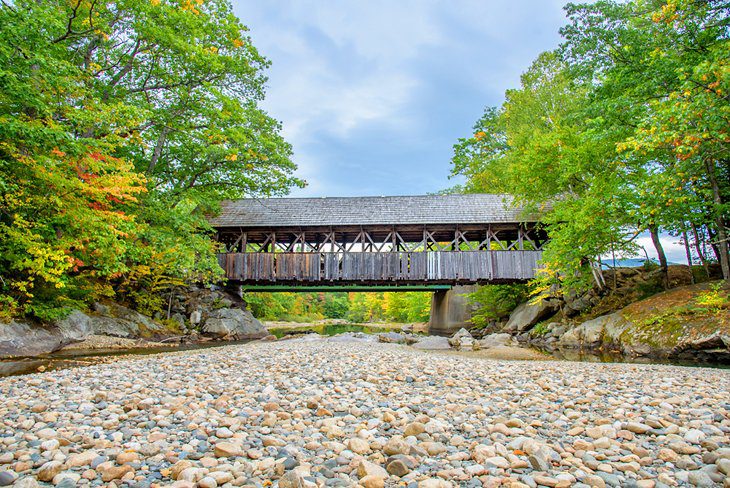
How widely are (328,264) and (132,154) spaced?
333 inches

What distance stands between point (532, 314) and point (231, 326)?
12.1 metres

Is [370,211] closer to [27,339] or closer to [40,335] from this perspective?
[40,335]

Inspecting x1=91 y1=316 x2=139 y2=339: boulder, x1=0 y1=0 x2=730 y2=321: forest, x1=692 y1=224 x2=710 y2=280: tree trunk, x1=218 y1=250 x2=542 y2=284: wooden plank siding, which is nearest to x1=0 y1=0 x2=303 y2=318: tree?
x1=0 y1=0 x2=730 y2=321: forest

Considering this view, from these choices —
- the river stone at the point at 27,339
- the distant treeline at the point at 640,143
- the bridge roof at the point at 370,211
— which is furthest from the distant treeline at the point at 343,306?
the distant treeline at the point at 640,143

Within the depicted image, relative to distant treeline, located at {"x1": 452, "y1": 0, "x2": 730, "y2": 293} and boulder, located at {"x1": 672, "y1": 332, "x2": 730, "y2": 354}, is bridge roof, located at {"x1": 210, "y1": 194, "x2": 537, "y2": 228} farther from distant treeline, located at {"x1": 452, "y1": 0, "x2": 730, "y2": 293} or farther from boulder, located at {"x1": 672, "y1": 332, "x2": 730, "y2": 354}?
boulder, located at {"x1": 672, "y1": 332, "x2": 730, "y2": 354}

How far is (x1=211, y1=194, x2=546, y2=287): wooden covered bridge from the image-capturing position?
16219 mm

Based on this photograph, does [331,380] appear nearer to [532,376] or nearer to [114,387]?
[114,387]

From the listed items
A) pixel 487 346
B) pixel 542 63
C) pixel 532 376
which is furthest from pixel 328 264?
pixel 542 63

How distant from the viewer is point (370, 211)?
17453 millimetres

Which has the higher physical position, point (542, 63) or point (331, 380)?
point (542, 63)

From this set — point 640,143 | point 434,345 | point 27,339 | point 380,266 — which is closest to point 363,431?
point 640,143

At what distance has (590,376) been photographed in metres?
4.87

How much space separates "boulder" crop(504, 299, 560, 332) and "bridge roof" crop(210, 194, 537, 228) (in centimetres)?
344

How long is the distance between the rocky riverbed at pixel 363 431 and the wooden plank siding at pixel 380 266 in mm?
11680
